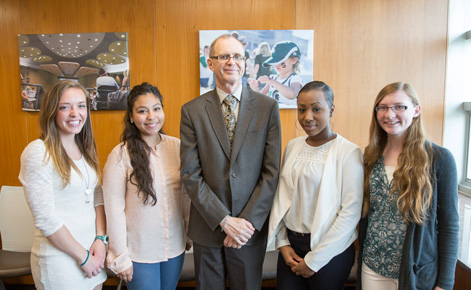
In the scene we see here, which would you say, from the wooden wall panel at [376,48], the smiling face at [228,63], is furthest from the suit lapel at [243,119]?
the wooden wall panel at [376,48]

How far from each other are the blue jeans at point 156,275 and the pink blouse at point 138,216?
42mm

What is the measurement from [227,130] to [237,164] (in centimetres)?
20

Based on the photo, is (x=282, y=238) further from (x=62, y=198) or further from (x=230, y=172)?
(x=62, y=198)

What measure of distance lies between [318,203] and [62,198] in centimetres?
127

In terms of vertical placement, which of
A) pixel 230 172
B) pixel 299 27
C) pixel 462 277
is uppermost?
pixel 299 27

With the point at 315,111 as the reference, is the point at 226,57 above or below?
above

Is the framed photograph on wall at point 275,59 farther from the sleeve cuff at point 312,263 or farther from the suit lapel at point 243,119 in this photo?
the sleeve cuff at point 312,263

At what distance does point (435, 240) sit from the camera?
1317 mm

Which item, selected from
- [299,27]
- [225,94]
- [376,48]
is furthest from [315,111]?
[376,48]

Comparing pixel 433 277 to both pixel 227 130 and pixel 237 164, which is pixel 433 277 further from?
pixel 227 130

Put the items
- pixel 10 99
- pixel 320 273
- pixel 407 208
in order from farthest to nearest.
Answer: pixel 10 99, pixel 320 273, pixel 407 208

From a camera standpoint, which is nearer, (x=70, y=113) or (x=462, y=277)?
(x=70, y=113)

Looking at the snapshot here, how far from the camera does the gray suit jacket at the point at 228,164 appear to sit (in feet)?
4.83

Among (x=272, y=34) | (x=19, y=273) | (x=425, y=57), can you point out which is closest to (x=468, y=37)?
(x=425, y=57)
